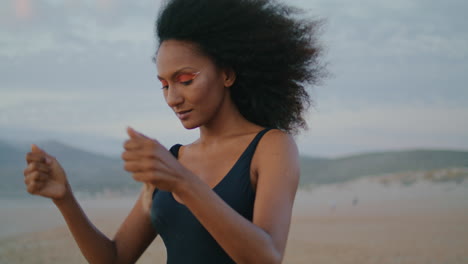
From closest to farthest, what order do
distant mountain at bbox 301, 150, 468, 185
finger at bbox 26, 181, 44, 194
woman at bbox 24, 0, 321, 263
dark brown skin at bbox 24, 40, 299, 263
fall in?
1. dark brown skin at bbox 24, 40, 299, 263
2. woman at bbox 24, 0, 321, 263
3. finger at bbox 26, 181, 44, 194
4. distant mountain at bbox 301, 150, 468, 185

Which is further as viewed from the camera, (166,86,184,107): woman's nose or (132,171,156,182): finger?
(166,86,184,107): woman's nose

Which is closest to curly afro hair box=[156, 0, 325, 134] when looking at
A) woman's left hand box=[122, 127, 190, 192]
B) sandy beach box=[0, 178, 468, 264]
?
woman's left hand box=[122, 127, 190, 192]

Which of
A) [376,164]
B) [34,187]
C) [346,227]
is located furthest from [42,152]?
[376,164]

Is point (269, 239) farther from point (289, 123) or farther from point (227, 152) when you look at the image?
point (289, 123)

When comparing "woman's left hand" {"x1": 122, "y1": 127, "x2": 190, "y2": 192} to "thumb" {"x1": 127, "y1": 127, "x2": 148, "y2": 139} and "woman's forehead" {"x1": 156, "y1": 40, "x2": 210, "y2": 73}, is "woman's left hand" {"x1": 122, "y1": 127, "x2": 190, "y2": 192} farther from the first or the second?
"woman's forehead" {"x1": 156, "y1": 40, "x2": 210, "y2": 73}

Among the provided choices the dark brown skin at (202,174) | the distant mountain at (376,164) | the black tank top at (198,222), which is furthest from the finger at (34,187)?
the distant mountain at (376,164)

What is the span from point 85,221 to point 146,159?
1.00 metres

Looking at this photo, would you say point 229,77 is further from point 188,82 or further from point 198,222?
point 198,222

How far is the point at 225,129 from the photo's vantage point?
2.75 meters

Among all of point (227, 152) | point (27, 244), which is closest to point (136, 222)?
→ point (227, 152)

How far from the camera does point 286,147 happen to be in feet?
7.96

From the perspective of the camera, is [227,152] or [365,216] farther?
[365,216]

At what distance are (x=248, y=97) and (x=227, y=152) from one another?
0.31 metres

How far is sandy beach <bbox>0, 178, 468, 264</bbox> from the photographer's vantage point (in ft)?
43.9
